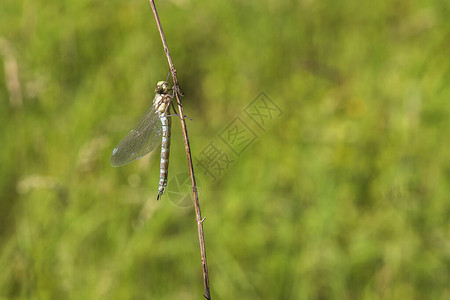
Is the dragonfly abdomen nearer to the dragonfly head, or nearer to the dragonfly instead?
the dragonfly

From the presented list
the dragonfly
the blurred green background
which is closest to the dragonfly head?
the dragonfly

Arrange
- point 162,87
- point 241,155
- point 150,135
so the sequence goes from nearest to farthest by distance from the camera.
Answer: point 162,87 < point 150,135 < point 241,155

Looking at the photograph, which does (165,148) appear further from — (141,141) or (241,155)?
(241,155)

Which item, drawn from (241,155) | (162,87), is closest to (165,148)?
(162,87)

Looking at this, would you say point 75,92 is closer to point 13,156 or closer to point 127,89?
point 127,89

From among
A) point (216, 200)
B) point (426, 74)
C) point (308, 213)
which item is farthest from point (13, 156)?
point (426, 74)

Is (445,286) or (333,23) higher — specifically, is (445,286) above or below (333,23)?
below
